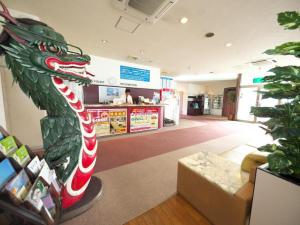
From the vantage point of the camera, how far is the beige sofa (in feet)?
3.21

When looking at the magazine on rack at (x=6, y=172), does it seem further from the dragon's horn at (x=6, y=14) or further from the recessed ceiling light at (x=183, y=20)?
the recessed ceiling light at (x=183, y=20)

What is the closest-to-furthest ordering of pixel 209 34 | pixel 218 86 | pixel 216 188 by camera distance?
pixel 216 188 < pixel 209 34 < pixel 218 86

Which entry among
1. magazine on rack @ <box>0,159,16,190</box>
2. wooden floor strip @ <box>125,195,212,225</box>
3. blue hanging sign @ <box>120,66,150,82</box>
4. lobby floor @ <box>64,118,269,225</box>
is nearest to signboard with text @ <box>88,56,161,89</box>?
blue hanging sign @ <box>120,66,150,82</box>

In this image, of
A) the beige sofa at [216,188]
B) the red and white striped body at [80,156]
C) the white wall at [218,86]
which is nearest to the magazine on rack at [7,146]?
A: the red and white striped body at [80,156]

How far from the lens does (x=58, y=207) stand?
870 mm

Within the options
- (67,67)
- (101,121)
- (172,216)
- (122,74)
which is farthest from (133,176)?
(122,74)

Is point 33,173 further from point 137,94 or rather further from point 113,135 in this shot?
point 137,94

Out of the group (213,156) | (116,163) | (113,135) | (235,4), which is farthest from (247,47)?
(113,135)

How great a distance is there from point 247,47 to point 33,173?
16.0 feet

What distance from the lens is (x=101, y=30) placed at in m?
2.66

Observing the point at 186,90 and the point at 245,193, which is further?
the point at 186,90

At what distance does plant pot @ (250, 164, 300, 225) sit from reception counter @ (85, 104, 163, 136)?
3.64 metres

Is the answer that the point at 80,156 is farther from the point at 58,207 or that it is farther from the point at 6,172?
the point at 6,172

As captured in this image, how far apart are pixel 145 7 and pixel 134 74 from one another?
124 inches
